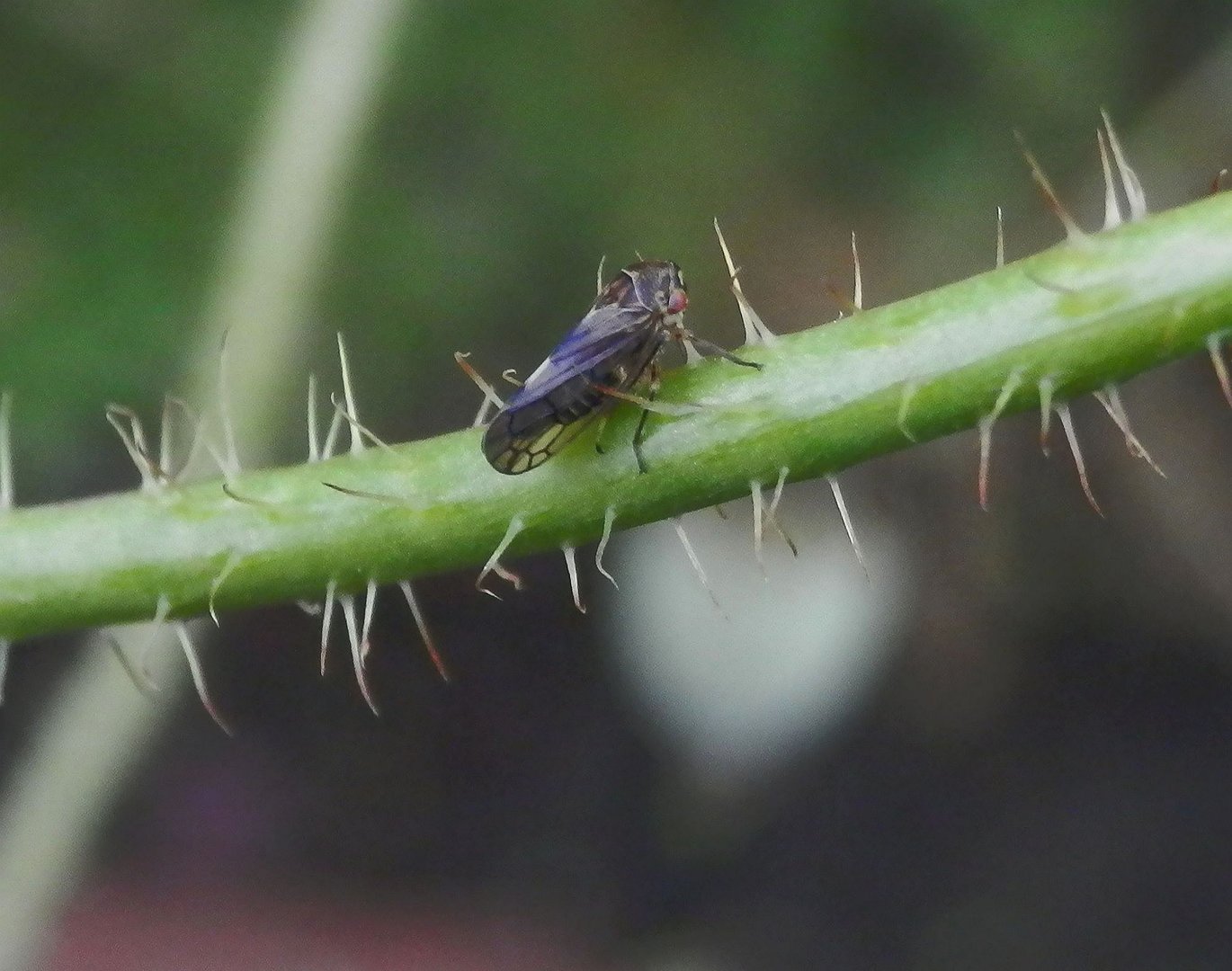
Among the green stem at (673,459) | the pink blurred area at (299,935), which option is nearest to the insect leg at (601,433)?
the green stem at (673,459)

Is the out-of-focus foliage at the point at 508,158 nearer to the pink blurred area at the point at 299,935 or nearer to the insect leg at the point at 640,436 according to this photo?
the pink blurred area at the point at 299,935

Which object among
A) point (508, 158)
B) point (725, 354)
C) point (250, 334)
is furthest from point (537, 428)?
point (508, 158)

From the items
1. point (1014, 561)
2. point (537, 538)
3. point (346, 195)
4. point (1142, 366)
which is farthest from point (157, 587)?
point (1014, 561)

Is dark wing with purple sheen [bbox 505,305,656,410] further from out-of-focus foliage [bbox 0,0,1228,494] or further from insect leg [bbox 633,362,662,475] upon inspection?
out-of-focus foliage [bbox 0,0,1228,494]

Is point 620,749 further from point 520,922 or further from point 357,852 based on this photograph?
point 357,852

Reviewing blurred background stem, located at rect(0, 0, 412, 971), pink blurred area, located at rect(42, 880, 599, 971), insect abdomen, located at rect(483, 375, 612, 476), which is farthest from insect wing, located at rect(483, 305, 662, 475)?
pink blurred area, located at rect(42, 880, 599, 971)
